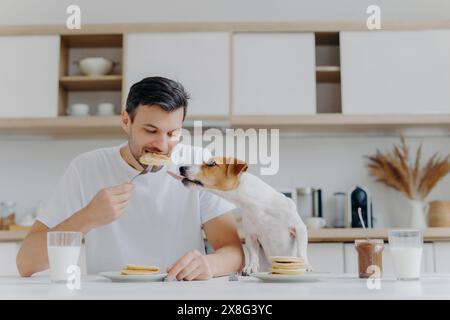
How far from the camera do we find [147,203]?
67.6 inches

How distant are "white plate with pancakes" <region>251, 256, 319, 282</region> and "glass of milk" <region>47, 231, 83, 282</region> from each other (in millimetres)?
359

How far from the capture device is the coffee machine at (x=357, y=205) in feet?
10.2

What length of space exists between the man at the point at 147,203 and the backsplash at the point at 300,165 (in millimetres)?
1648

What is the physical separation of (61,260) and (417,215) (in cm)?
238

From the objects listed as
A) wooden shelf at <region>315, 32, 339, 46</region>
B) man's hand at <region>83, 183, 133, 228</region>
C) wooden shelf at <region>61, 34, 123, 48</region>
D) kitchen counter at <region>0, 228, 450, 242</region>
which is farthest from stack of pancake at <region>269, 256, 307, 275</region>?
wooden shelf at <region>61, 34, 123, 48</region>

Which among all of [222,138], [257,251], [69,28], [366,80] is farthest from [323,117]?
[257,251]

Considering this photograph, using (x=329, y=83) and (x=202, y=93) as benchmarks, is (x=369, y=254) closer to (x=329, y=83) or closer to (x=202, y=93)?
(x=202, y=93)

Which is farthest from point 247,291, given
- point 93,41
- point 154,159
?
point 93,41

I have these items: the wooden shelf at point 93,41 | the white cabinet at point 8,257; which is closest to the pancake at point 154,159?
the white cabinet at point 8,257

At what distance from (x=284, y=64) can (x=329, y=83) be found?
14.1 inches

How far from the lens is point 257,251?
1.48m

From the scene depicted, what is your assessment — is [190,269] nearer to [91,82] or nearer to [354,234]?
[354,234]
